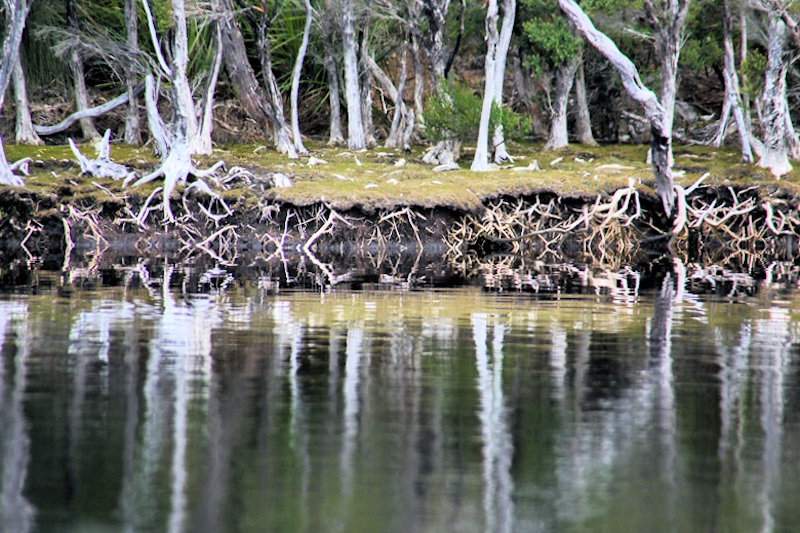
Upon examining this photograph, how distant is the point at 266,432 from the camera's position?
6.36 meters

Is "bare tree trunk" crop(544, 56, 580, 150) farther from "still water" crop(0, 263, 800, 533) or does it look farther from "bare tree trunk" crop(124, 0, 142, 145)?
"still water" crop(0, 263, 800, 533)

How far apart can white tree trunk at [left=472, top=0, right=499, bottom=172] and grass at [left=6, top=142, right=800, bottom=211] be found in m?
0.58

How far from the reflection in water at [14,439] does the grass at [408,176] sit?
16.5 meters

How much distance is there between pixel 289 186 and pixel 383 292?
38.5 ft

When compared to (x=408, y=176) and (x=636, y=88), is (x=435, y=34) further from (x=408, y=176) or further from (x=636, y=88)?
(x=636, y=88)

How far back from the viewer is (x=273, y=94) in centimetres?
3095

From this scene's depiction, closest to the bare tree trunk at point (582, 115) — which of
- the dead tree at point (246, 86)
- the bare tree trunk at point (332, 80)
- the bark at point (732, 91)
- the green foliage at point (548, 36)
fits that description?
the green foliage at point (548, 36)

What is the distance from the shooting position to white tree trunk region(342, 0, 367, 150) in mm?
31281

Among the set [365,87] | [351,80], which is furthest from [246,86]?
[365,87]

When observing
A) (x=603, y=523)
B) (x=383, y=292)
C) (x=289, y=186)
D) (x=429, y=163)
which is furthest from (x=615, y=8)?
(x=603, y=523)

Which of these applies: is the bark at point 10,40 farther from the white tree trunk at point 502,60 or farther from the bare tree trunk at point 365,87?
the white tree trunk at point 502,60

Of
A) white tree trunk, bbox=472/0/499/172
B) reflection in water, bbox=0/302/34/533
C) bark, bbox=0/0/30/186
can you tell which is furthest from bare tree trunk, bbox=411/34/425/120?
reflection in water, bbox=0/302/34/533

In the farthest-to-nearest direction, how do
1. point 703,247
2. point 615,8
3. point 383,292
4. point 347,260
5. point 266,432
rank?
point 615,8 → point 703,247 → point 347,260 → point 383,292 → point 266,432

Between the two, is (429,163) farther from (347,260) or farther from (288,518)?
(288,518)
